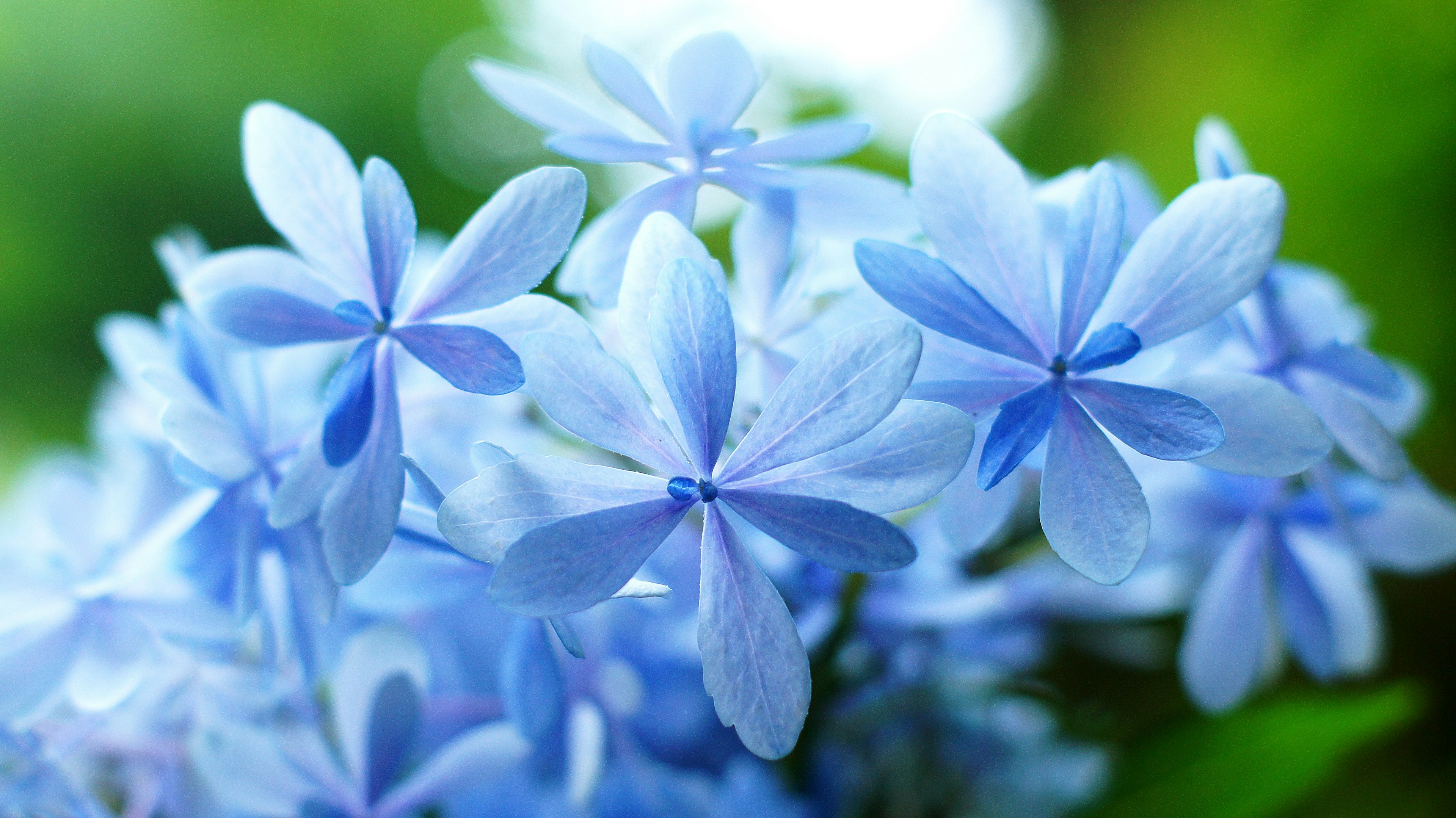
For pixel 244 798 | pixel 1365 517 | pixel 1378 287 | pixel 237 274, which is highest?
pixel 1378 287

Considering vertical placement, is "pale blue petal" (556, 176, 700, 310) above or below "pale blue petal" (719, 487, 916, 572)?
above

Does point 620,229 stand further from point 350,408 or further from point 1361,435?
point 1361,435

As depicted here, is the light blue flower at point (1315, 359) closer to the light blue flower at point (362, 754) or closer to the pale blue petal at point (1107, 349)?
the pale blue petal at point (1107, 349)

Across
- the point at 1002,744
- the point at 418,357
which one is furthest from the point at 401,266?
the point at 1002,744

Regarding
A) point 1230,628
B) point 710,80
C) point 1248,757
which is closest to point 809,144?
point 710,80

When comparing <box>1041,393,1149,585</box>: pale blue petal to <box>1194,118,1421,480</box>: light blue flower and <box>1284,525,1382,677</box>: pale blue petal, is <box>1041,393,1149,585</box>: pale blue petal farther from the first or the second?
<box>1284,525,1382,677</box>: pale blue petal

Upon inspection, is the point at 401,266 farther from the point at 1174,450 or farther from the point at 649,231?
the point at 1174,450

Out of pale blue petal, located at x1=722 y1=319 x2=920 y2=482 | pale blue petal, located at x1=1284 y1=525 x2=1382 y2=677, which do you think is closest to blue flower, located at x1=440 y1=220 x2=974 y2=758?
pale blue petal, located at x1=722 y1=319 x2=920 y2=482

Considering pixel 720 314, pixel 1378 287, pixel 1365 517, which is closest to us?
pixel 720 314
